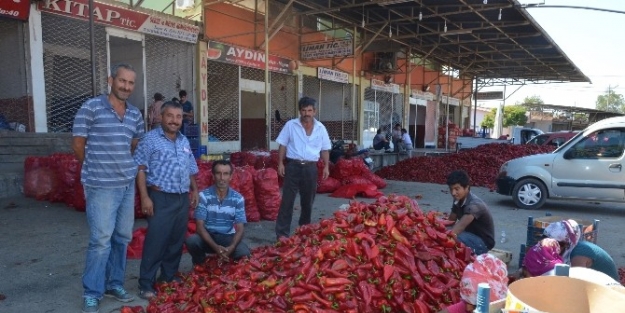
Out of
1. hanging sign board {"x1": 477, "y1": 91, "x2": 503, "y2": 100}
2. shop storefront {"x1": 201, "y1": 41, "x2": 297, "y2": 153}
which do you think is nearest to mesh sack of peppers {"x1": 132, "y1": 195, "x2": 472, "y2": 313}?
shop storefront {"x1": 201, "y1": 41, "x2": 297, "y2": 153}

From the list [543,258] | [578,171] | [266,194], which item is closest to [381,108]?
[578,171]

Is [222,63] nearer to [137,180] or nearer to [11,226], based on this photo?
[11,226]

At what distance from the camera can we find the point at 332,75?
18.3 metres

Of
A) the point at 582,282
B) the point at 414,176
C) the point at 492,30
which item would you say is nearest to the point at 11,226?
the point at 582,282

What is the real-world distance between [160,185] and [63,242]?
255 cm

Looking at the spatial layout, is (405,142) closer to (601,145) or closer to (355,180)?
(355,180)

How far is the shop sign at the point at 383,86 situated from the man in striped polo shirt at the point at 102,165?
732 inches

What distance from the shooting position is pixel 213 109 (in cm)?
1409

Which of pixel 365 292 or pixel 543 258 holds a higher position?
pixel 543 258

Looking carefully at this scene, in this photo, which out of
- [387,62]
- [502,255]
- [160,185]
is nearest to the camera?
[160,185]

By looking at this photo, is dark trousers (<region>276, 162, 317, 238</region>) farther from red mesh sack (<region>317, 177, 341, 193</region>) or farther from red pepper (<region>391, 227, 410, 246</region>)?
red mesh sack (<region>317, 177, 341, 193</region>)

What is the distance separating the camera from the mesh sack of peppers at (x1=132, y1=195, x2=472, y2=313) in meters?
3.02

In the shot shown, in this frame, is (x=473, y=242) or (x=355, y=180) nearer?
(x=473, y=242)

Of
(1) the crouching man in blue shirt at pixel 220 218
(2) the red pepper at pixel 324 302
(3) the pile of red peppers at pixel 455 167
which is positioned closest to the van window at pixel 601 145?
(3) the pile of red peppers at pixel 455 167
